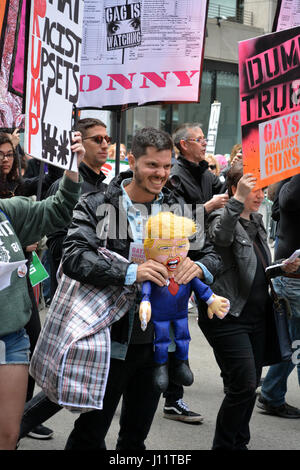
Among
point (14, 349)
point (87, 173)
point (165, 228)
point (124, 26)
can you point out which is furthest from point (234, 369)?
point (124, 26)

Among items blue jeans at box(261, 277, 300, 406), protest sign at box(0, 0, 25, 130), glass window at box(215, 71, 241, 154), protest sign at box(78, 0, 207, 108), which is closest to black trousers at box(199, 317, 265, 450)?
blue jeans at box(261, 277, 300, 406)

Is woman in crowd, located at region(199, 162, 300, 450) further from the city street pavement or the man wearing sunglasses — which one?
the man wearing sunglasses

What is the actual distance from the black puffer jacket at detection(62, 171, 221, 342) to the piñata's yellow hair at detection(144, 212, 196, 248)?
0.53 feet

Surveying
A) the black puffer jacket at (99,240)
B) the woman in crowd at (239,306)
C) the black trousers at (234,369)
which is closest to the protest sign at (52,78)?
the black puffer jacket at (99,240)

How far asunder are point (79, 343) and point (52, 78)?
4.19ft

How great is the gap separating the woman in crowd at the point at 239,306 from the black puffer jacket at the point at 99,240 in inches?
23.7

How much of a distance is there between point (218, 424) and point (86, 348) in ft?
4.13

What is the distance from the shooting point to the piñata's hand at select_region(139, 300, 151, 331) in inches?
116

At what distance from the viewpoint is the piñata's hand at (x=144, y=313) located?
294cm

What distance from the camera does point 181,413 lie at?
5023 mm

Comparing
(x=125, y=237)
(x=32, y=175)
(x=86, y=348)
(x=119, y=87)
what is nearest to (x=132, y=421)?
(x=86, y=348)

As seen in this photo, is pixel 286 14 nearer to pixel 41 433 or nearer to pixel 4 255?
pixel 4 255

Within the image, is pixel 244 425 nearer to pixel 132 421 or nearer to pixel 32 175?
pixel 132 421

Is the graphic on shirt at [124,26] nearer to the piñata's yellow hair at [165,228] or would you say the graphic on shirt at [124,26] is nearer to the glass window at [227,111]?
the piñata's yellow hair at [165,228]
